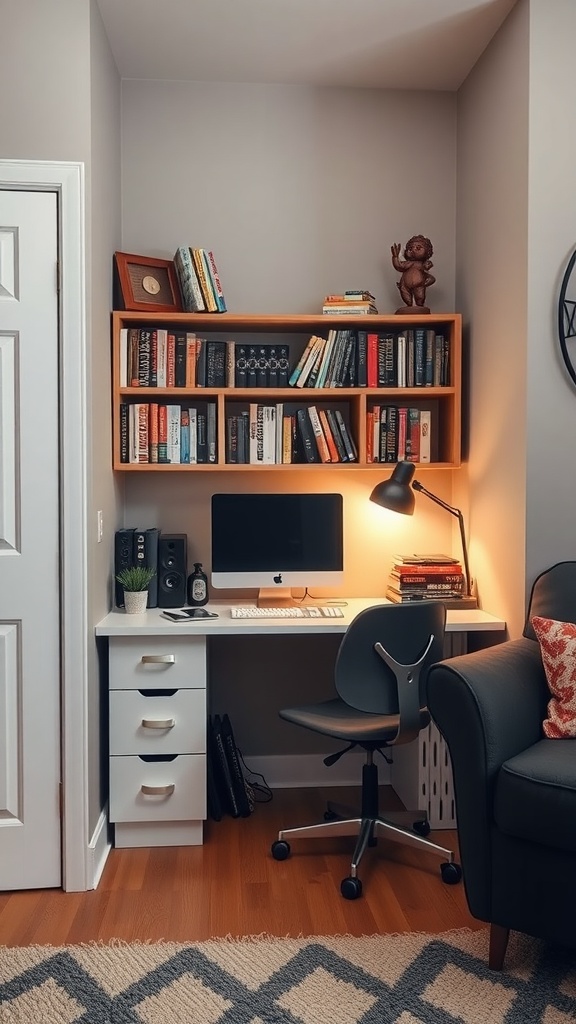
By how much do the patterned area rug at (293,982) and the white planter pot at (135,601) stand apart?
42.3 inches

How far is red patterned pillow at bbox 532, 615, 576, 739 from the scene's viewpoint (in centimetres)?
221

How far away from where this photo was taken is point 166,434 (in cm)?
305

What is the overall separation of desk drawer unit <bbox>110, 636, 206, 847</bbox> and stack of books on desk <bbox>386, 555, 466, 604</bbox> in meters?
0.80

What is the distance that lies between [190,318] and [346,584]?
3.96ft

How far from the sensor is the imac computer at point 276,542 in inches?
123

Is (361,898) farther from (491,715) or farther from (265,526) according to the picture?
(265,526)

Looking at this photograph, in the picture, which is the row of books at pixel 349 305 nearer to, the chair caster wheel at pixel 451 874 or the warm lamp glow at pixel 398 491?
the warm lamp glow at pixel 398 491

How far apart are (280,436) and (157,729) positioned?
114cm

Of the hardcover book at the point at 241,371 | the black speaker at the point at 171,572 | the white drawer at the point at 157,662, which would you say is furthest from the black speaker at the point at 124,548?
the hardcover book at the point at 241,371

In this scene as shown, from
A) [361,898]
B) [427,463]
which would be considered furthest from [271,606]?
Result: [361,898]

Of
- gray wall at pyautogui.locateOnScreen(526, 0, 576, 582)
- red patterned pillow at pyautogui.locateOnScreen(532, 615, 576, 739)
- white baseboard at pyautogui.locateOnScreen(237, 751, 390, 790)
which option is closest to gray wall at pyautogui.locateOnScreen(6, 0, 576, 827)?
gray wall at pyautogui.locateOnScreen(526, 0, 576, 582)

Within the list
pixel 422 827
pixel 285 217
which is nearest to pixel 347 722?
pixel 422 827

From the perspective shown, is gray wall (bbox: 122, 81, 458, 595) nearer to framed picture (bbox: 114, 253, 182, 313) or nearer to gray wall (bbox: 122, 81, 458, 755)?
gray wall (bbox: 122, 81, 458, 755)

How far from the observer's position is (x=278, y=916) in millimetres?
2318
